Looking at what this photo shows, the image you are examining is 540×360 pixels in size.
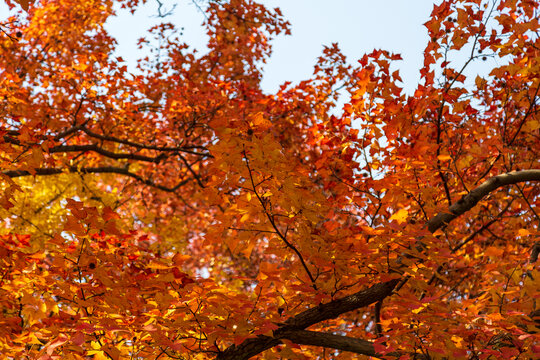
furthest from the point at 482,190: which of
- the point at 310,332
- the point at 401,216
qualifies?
the point at 310,332

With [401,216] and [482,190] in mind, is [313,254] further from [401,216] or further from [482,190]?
[482,190]

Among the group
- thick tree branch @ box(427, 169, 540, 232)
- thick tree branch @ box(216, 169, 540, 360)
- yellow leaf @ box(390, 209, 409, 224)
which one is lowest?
thick tree branch @ box(216, 169, 540, 360)

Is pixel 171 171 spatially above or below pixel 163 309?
above

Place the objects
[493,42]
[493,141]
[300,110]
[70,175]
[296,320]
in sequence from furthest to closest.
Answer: [300,110] < [70,175] < [493,42] < [493,141] < [296,320]

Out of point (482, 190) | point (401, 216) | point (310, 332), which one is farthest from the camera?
point (482, 190)

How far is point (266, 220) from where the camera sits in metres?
3.09

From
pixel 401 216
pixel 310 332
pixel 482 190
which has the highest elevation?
pixel 482 190

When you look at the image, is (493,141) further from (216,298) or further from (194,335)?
(194,335)

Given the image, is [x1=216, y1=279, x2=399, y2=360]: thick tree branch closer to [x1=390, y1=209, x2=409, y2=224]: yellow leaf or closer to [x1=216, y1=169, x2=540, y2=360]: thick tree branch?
[x1=216, y1=169, x2=540, y2=360]: thick tree branch

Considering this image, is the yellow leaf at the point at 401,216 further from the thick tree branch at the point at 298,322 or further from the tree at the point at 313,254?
the thick tree branch at the point at 298,322

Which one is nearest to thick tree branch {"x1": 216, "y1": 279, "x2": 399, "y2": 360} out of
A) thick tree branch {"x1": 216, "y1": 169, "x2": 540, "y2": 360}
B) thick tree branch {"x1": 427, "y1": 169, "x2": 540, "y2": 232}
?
thick tree branch {"x1": 216, "y1": 169, "x2": 540, "y2": 360}

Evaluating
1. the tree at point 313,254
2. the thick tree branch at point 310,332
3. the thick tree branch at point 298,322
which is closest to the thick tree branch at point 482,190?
the tree at point 313,254

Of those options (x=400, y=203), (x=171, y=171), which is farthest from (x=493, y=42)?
(x=171, y=171)

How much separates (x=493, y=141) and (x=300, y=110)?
218 inches
